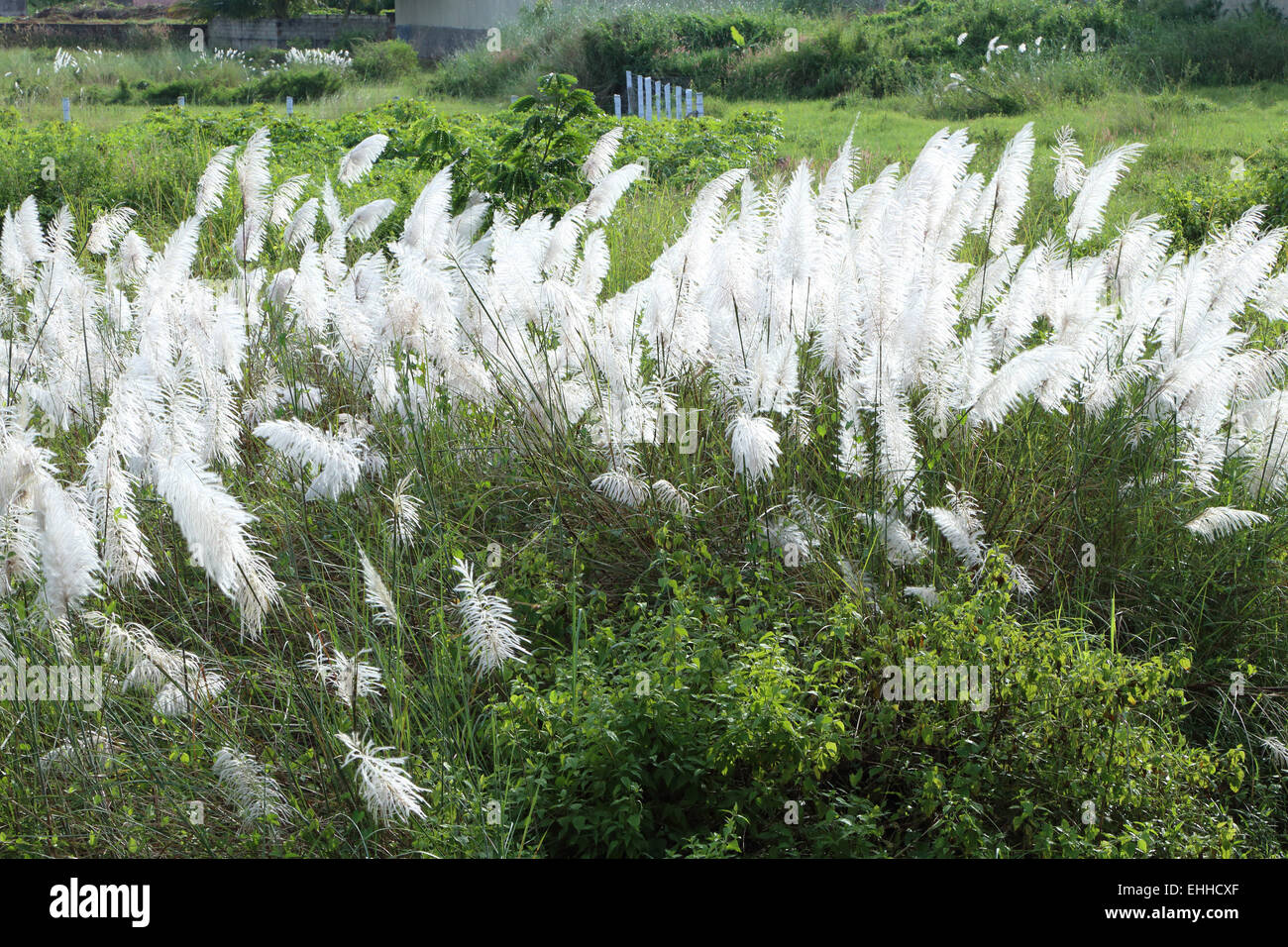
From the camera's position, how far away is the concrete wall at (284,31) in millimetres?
32469

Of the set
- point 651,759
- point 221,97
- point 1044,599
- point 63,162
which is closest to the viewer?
point 651,759

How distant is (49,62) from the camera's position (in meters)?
25.5

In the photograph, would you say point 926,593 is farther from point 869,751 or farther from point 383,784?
point 383,784

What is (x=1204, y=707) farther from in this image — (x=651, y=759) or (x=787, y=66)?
(x=787, y=66)

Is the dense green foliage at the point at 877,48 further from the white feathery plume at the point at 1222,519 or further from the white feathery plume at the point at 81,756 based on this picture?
the white feathery plume at the point at 81,756

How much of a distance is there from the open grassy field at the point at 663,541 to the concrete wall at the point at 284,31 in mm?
31458

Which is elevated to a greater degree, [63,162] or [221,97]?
[221,97]

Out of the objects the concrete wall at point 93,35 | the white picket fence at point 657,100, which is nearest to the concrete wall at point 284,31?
the concrete wall at point 93,35

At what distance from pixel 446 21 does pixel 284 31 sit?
5720 millimetres

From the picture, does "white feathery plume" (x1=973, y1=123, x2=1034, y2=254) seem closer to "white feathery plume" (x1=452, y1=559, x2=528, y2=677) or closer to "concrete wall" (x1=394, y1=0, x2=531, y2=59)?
"white feathery plume" (x1=452, y1=559, x2=528, y2=677)

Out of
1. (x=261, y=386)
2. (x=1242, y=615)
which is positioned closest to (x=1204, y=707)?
(x=1242, y=615)

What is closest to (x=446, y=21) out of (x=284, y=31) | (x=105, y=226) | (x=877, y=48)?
Answer: (x=284, y=31)

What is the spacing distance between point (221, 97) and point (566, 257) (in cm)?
2130

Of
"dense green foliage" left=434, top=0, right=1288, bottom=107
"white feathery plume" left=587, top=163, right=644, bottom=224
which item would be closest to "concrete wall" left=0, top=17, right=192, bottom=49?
"dense green foliage" left=434, top=0, right=1288, bottom=107
